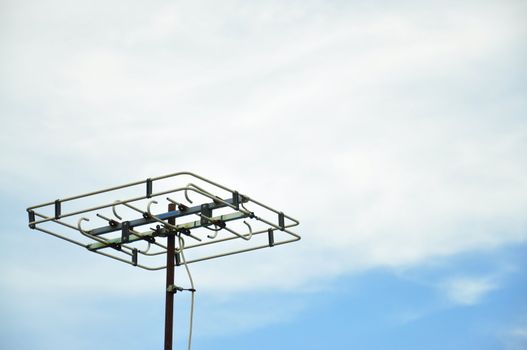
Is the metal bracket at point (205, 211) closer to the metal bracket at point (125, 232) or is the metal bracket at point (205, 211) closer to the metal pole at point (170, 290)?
the metal pole at point (170, 290)

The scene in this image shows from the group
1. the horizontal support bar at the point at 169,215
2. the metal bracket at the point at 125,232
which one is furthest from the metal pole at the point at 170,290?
the metal bracket at the point at 125,232

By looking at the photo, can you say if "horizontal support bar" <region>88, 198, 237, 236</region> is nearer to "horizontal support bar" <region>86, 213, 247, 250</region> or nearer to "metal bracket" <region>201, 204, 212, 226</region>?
"metal bracket" <region>201, 204, 212, 226</region>

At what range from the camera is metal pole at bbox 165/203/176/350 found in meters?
15.5

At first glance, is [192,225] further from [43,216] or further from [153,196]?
[43,216]

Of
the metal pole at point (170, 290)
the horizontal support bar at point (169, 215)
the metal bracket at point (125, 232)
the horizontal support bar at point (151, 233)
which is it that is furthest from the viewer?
the metal bracket at point (125, 232)

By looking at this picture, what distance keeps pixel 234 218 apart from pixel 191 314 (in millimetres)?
1750

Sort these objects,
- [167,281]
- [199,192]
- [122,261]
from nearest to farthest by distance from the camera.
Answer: [199,192] < [167,281] < [122,261]

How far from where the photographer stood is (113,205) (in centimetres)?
1535

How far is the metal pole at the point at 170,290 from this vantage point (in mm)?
15523

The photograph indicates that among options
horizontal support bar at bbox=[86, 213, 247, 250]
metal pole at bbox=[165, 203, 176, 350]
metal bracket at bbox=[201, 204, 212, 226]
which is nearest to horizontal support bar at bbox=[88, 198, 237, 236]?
metal bracket at bbox=[201, 204, 212, 226]

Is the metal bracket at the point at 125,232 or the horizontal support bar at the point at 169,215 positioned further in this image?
the metal bracket at the point at 125,232

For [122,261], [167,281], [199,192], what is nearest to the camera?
[199,192]

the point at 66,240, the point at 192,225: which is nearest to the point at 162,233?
the point at 192,225

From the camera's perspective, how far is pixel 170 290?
15852mm
